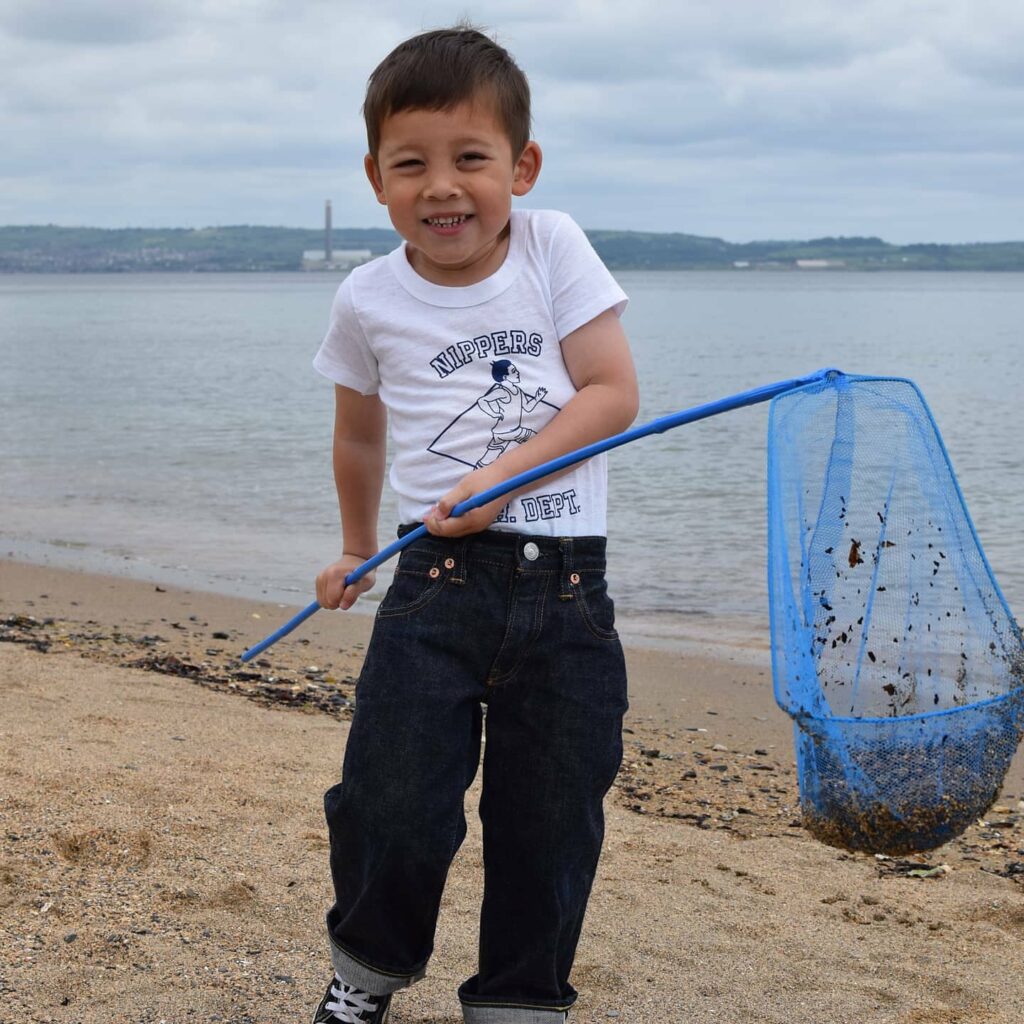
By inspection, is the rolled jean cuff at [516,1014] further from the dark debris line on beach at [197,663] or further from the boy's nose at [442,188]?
the dark debris line on beach at [197,663]

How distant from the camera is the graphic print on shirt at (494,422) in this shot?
9.85ft

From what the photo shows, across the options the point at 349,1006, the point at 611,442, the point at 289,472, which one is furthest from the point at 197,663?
the point at 289,472

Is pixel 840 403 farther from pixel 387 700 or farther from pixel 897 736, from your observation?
pixel 387 700

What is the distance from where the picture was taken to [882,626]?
330cm

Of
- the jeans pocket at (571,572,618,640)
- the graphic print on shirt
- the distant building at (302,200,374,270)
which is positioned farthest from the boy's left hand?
the distant building at (302,200,374,270)

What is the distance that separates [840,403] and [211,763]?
113 inches

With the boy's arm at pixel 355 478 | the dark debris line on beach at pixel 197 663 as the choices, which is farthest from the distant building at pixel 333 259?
the boy's arm at pixel 355 478

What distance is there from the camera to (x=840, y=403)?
3141 millimetres

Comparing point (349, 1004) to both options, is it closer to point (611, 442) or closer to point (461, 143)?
point (611, 442)

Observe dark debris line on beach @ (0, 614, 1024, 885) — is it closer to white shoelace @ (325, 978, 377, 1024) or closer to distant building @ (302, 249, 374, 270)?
white shoelace @ (325, 978, 377, 1024)

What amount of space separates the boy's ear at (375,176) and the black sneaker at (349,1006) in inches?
67.9

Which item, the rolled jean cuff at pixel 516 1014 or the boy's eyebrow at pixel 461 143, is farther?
the rolled jean cuff at pixel 516 1014

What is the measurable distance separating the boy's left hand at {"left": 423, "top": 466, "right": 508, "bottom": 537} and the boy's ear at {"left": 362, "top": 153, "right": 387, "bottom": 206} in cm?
64

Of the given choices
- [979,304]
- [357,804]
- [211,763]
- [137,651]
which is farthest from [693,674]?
[979,304]
